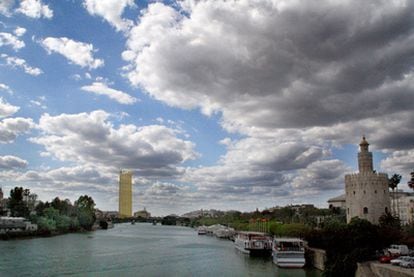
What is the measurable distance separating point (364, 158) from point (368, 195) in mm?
6865

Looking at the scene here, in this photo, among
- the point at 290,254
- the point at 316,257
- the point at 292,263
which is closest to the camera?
the point at 316,257

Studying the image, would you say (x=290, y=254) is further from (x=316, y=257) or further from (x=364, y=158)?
(x=364, y=158)

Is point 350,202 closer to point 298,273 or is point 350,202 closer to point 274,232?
point 298,273

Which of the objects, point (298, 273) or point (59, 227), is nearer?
point (298, 273)

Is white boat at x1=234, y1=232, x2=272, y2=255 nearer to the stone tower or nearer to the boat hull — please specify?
the stone tower

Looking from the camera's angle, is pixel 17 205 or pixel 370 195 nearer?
pixel 370 195

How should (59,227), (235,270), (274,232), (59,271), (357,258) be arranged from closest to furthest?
(357,258), (59,271), (235,270), (274,232), (59,227)

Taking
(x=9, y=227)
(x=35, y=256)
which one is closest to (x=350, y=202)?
(x=35, y=256)

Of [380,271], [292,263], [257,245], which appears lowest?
[292,263]

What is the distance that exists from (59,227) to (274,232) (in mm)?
A: 84496

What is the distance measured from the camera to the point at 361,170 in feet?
248

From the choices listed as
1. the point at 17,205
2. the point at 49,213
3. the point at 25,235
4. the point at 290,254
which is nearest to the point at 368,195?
the point at 290,254

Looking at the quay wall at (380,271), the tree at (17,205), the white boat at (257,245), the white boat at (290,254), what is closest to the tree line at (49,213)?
the tree at (17,205)

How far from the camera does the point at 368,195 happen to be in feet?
241
